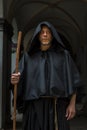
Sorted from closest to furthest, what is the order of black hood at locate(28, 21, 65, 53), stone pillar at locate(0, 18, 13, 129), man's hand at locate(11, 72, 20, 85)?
man's hand at locate(11, 72, 20, 85) → black hood at locate(28, 21, 65, 53) → stone pillar at locate(0, 18, 13, 129)

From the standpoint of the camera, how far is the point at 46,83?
420cm

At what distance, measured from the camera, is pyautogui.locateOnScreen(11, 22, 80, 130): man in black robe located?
4.17 metres

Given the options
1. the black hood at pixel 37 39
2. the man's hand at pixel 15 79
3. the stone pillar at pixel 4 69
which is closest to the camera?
the man's hand at pixel 15 79

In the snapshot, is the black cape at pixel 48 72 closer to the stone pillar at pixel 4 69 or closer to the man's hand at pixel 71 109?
the man's hand at pixel 71 109

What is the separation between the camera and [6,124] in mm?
13062

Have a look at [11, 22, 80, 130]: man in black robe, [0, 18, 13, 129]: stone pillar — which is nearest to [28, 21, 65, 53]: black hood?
[11, 22, 80, 130]: man in black robe

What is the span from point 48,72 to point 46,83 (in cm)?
12

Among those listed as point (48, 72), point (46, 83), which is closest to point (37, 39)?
point (48, 72)

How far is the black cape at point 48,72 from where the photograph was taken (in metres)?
4.17

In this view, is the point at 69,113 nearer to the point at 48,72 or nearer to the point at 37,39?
the point at 48,72

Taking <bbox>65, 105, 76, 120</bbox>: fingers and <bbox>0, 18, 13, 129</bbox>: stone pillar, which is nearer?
<bbox>65, 105, 76, 120</bbox>: fingers

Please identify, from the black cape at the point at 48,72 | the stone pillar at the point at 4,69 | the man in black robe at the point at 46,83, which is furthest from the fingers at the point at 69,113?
the stone pillar at the point at 4,69

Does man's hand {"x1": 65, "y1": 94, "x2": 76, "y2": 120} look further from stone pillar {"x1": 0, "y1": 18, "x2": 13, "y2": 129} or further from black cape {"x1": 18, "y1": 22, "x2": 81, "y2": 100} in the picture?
stone pillar {"x1": 0, "y1": 18, "x2": 13, "y2": 129}

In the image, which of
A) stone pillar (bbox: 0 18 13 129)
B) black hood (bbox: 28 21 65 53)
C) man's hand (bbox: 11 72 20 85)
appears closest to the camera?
man's hand (bbox: 11 72 20 85)
